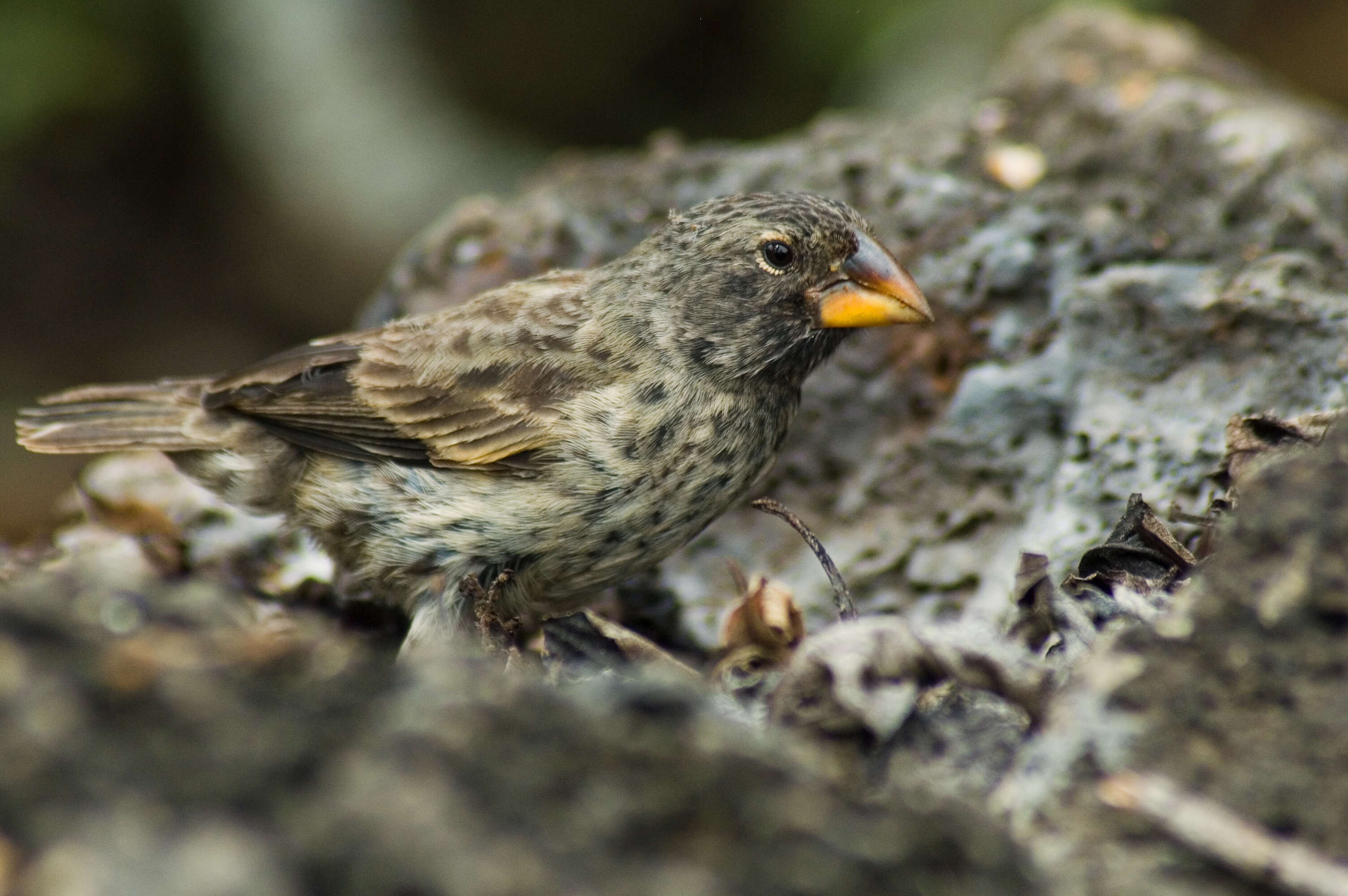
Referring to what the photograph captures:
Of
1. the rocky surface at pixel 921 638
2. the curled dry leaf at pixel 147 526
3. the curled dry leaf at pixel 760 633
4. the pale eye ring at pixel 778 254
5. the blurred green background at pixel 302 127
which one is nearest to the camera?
the rocky surface at pixel 921 638

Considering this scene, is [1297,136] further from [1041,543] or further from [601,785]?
[601,785]

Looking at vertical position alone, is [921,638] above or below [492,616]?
below

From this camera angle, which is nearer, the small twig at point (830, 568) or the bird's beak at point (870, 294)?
the small twig at point (830, 568)

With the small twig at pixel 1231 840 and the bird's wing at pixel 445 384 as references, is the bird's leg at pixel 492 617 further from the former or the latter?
the small twig at pixel 1231 840

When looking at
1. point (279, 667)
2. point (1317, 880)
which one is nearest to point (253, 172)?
point (279, 667)

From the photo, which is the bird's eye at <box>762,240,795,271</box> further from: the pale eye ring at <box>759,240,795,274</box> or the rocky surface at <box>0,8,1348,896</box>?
the rocky surface at <box>0,8,1348,896</box>

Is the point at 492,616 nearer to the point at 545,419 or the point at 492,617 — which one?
the point at 492,617

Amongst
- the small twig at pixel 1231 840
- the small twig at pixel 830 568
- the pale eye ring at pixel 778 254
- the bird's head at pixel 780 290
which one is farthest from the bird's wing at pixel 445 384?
the small twig at pixel 1231 840

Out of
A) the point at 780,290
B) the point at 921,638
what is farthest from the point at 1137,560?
the point at 780,290
